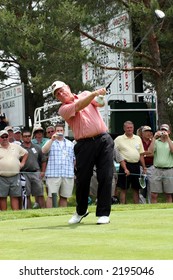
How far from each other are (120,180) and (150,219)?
22.4ft

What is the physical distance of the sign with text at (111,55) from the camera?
21.7 meters

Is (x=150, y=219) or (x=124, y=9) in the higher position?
(x=124, y=9)

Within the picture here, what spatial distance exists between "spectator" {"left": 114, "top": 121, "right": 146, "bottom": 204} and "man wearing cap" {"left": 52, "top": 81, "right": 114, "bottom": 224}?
6.64 metres

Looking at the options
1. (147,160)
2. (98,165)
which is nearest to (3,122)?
(147,160)

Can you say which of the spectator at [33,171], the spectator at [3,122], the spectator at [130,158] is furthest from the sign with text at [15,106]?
the spectator at [130,158]

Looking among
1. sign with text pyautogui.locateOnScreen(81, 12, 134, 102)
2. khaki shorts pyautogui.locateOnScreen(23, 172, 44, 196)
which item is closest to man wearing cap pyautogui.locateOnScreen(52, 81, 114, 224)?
khaki shorts pyautogui.locateOnScreen(23, 172, 44, 196)

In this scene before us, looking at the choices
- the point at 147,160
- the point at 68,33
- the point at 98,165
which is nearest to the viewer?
the point at 98,165

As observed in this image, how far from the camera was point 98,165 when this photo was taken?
33.2ft

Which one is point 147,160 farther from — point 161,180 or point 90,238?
point 90,238

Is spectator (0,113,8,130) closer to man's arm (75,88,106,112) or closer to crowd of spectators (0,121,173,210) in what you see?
crowd of spectators (0,121,173,210)

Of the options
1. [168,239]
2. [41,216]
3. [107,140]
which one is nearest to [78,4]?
[41,216]

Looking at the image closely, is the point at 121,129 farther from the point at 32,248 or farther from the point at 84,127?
the point at 32,248

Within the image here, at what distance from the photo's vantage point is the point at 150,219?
10.3 m

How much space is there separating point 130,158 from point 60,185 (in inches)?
70.6
